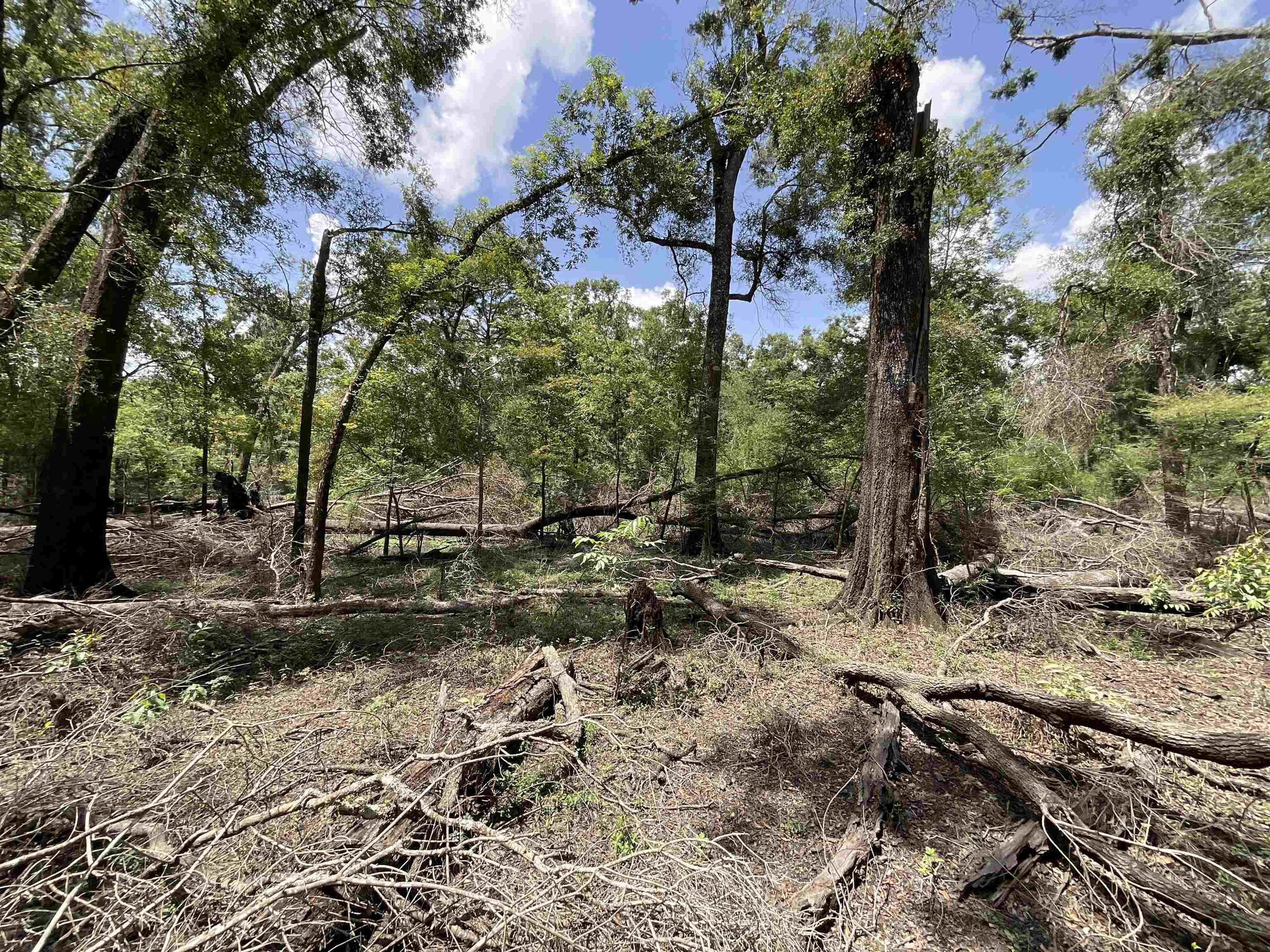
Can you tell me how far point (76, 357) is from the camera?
16.4 feet

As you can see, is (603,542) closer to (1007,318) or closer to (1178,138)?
(1178,138)

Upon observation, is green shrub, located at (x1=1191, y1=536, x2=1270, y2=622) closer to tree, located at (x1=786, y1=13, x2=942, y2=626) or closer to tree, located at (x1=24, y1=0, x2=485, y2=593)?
tree, located at (x1=786, y1=13, x2=942, y2=626)

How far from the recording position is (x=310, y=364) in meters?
6.71

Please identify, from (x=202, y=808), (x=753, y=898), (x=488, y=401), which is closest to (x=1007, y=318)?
(x=488, y=401)

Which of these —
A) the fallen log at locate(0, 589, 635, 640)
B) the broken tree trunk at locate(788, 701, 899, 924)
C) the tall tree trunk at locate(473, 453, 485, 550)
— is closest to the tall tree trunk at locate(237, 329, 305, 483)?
the tall tree trunk at locate(473, 453, 485, 550)

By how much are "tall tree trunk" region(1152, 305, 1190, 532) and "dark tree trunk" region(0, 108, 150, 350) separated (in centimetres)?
1578

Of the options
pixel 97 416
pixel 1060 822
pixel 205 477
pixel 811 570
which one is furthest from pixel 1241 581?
pixel 205 477

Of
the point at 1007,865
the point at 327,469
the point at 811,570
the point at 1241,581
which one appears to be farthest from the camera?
the point at 811,570

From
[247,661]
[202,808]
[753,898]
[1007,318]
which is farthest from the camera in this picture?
[1007,318]

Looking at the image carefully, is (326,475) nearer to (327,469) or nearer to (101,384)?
(327,469)

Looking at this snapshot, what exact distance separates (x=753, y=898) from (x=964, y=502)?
829 centimetres

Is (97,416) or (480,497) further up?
(97,416)

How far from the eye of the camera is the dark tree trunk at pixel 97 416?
571 cm

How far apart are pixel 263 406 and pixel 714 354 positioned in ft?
36.3
